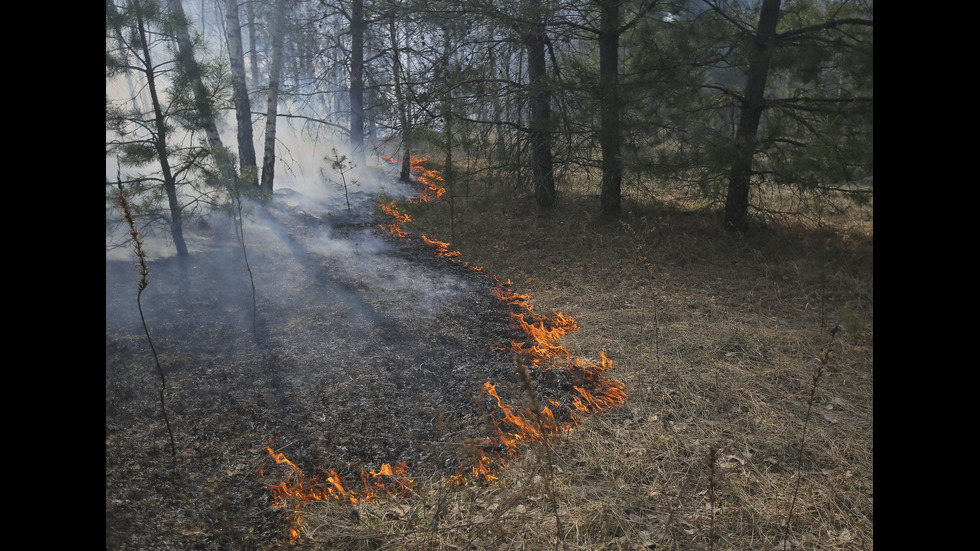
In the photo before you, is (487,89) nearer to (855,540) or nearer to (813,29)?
(813,29)

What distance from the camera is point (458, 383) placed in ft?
13.5

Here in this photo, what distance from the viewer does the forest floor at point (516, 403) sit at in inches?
104

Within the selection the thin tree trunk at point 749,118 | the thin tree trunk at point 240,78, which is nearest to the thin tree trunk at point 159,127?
the thin tree trunk at point 240,78

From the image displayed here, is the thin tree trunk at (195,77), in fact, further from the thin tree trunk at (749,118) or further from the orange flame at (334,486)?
the thin tree trunk at (749,118)

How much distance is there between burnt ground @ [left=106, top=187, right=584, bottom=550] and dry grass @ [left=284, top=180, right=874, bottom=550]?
0.44 meters

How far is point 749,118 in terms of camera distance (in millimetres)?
7492

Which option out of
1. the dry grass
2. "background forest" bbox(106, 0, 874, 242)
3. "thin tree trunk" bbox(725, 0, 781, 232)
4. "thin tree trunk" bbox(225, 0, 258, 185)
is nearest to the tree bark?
"background forest" bbox(106, 0, 874, 242)

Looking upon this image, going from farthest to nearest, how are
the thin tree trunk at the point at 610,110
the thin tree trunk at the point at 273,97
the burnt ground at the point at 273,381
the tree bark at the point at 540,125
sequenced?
the thin tree trunk at the point at 273,97
the tree bark at the point at 540,125
the thin tree trunk at the point at 610,110
the burnt ground at the point at 273,381

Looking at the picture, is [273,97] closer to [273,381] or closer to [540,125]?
[540,125]

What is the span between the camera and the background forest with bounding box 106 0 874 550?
8.96 feet

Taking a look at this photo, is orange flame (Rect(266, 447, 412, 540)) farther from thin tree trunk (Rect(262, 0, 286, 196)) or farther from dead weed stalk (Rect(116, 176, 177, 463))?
thin tree trunk (Rect(262, 0, 286, 196))

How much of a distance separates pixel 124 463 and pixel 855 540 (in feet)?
12.1

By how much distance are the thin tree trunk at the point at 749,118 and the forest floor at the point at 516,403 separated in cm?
123

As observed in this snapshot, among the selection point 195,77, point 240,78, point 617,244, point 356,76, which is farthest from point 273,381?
point 356,76
